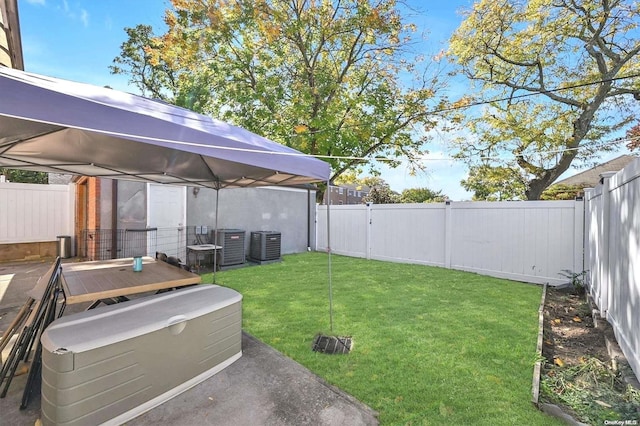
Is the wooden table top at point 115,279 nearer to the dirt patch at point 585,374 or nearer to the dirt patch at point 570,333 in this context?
the dirt patch at point 585,374

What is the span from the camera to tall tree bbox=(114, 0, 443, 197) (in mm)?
9922

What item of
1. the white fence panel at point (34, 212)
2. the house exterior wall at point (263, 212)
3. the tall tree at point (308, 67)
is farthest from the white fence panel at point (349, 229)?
the white fence panel at point (34, 212)

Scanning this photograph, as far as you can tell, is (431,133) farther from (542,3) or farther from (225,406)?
(225,406)

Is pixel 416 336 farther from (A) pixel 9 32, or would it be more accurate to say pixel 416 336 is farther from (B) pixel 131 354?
(A) pixel 9 32

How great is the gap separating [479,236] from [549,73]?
277 inches

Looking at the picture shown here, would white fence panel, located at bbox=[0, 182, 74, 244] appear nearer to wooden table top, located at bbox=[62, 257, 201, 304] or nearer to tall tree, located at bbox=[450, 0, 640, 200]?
wooden table top, located at bbox=[62, 257, 201, 304]

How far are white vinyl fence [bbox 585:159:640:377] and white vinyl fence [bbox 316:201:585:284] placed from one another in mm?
2050

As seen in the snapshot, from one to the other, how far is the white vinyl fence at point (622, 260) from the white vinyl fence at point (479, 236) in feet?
6.73

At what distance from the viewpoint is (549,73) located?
32.4 feet

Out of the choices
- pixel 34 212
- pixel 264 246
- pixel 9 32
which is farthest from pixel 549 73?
pixel 34 212

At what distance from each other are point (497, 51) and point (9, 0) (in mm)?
11891

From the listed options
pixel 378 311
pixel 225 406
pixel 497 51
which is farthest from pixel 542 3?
pixel 225 406

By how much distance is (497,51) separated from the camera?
978 centimetres

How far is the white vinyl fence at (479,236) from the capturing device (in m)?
5.92
